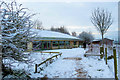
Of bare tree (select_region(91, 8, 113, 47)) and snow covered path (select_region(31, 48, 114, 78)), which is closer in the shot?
snow covered path (select_region(31, 48, 114, 78))

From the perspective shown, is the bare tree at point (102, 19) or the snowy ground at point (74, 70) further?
the bare tree at point (102, 19)

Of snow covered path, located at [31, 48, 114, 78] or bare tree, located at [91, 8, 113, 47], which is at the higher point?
bare tree, located at [91, 8, 113, 47]

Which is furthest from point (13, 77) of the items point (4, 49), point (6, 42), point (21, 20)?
point (21, 20)

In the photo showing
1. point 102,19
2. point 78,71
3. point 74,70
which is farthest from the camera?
point 102,19

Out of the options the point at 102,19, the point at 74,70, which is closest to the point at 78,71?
the point at 74,70

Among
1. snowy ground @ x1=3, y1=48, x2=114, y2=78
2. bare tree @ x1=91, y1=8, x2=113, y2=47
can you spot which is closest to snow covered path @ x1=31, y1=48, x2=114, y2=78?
snowy ground @ x1=3, y1=48, x2=114, y2=78

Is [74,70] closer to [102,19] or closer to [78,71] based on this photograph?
[78,71]

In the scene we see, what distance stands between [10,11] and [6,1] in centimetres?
61

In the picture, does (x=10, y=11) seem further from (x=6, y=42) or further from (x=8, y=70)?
(x=8, y=70)

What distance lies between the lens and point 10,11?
3.88 metres

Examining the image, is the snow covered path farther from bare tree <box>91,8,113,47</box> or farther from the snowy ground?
bare tree <box>91,8,113,47</box>

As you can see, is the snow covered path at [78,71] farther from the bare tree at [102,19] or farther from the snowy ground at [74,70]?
the bare tree at [102,19]

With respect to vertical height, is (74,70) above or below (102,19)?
below

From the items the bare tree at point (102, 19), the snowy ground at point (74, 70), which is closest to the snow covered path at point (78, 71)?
the snowy ground at point (74, 70)
